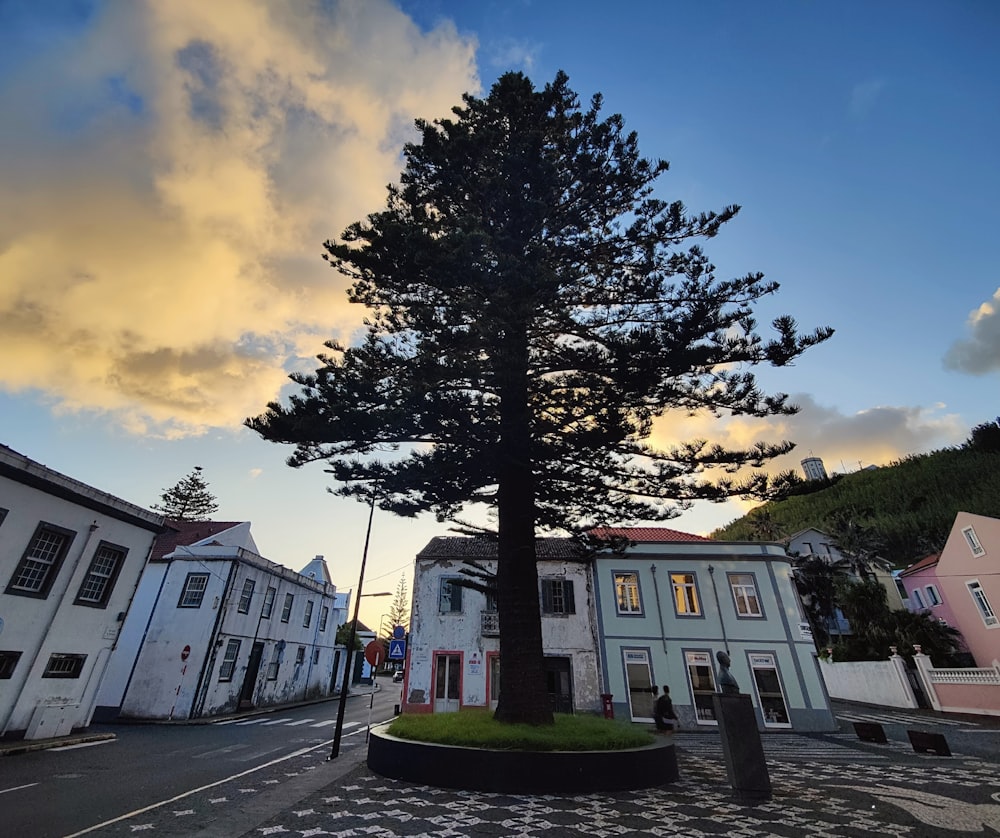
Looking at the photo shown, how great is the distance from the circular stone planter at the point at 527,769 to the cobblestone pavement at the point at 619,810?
0.67 feet

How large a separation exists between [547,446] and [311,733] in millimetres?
13613

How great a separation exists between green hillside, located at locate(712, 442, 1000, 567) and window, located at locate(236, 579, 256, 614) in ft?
132

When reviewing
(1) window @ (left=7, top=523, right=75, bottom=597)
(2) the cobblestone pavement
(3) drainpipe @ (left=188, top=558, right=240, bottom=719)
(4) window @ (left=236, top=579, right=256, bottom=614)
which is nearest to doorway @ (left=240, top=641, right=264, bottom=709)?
(4) window @ (left=236, top=579, right=256, bottom=614)

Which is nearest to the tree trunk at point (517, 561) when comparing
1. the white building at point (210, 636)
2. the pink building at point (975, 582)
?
the white building at point (210, 636)

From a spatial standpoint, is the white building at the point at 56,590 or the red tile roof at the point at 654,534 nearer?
the white building at the point at 56,590

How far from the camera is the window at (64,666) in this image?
45.0 feet

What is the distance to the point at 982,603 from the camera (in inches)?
962

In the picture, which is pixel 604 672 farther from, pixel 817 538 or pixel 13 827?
pixel 817 538

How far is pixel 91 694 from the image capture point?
14.8m

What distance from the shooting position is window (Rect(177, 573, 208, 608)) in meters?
22.3

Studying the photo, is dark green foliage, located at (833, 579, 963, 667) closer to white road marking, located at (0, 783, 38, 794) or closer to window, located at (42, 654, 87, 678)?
white road marking, located at (0, 783, 38, 794)

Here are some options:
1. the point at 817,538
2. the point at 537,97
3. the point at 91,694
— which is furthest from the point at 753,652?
the point at 817,538

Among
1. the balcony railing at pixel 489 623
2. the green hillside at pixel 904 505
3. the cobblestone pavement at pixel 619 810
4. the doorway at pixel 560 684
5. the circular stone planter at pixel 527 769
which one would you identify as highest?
the green hillside at pixel 904 505

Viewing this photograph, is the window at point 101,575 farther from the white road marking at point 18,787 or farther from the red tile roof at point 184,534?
the red tile roof at point 184,534
